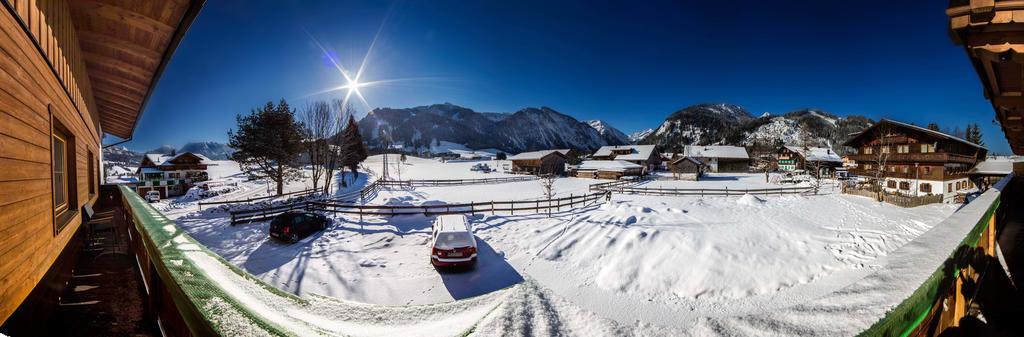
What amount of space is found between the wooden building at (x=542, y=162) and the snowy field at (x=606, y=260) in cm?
3745

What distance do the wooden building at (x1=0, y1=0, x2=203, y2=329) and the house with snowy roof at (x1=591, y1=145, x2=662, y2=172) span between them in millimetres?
62879

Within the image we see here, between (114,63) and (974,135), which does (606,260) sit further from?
(974,135)

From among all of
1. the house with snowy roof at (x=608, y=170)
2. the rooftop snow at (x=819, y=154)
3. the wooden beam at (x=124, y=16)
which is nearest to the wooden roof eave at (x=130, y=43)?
the wooden beam at (x=124, y=16)

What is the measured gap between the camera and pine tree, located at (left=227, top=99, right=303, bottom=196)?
94.5 feet

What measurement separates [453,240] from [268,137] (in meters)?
26.7

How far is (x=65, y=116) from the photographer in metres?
5.19

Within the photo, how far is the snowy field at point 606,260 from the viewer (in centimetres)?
934

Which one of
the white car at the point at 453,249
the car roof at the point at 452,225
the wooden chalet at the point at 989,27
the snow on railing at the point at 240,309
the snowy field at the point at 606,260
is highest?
the wooden chalet at the point at 989,27

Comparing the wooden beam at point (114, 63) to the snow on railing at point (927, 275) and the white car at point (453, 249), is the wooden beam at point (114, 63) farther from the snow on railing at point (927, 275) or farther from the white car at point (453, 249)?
the snow on railing at point (927, 275)

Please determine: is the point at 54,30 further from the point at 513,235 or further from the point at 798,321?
the point at 513,235

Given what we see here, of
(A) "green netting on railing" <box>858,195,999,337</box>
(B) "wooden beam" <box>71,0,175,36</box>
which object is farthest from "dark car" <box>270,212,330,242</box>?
(A) "green netting on railing" <box>858,195,999,337</box>

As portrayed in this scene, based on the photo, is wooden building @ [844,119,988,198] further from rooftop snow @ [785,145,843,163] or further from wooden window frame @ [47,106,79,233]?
wooden window frame @ [47,106,79,233]

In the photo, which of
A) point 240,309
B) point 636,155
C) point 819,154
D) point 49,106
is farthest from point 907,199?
point 819,154

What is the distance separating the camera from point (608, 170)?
1962 inches
